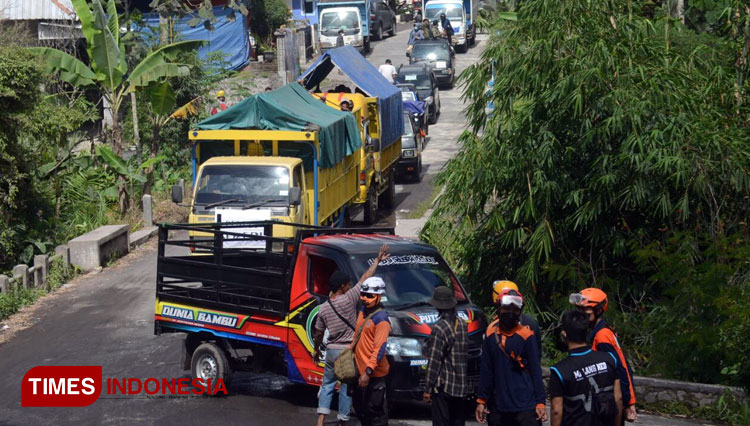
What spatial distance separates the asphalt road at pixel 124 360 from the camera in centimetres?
971

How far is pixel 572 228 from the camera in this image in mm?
12305

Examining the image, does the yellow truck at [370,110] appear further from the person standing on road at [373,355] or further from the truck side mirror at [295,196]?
the person standing on road at [373,355]

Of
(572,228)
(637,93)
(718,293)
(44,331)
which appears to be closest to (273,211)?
(44,331)

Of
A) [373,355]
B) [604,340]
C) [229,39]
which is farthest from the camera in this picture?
[229,39]

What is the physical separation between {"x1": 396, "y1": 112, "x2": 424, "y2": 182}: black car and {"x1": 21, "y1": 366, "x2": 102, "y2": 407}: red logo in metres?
16.8

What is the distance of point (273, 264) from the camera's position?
34.3 ft

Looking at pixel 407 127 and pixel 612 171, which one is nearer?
pixel 612 171

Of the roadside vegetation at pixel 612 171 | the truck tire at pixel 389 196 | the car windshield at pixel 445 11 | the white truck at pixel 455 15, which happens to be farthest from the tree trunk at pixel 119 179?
the car windshield at pixel 445 11

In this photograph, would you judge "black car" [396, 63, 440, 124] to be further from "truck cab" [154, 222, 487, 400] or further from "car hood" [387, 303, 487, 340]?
"car hood" [387, 303, 487, 340]

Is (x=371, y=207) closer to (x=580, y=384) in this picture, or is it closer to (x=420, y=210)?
(x=420, y=210)

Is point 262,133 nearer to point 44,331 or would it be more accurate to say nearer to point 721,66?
point 44,331

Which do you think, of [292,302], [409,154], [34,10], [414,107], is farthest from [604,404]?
[34,10]

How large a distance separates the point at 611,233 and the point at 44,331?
856 centimetres

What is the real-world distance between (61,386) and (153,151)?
47.0 ft
